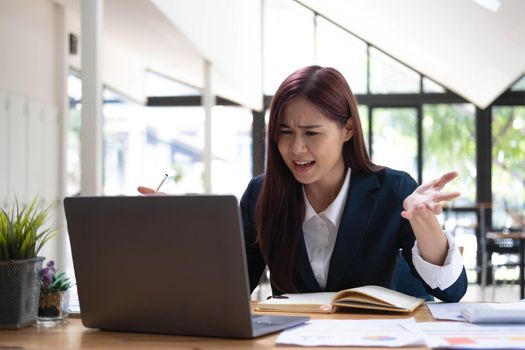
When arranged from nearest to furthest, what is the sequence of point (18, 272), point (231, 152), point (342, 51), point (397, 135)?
point (18, 272) < point (397, 135) < point (231, 152) < point (342, 51)

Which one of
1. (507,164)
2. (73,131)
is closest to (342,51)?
(507,164)

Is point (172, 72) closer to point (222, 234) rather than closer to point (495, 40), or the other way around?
point (495, 40)

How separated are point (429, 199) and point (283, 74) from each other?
11.0 m

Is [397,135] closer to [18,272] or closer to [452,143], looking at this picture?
[452,143]

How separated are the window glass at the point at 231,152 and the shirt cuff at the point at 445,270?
9.91 m

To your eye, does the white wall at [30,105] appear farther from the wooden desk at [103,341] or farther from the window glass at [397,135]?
the window glass at [397,135]

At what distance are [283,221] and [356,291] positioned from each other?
0.46 meters

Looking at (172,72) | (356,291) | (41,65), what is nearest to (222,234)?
(356,291)

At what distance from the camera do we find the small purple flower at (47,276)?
62.8 inches

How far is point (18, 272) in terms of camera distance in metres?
1.50

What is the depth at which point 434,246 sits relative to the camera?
1.76 meters

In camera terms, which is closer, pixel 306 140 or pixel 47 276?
pixel 47 276

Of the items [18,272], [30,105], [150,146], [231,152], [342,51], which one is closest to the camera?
[18,272]

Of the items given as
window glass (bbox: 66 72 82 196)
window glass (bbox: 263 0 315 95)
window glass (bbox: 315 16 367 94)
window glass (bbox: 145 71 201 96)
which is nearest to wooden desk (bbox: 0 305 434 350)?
window glass (bbox: 66 72 82 196)
